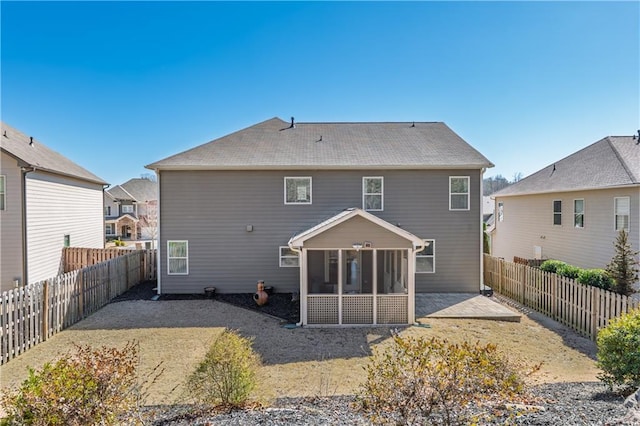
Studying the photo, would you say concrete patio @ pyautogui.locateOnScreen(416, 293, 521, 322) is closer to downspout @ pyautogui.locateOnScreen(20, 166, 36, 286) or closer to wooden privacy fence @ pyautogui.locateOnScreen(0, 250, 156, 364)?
wooden privacy fence @ pyautogui.locateOnScreen(0, 250, 156, 364)

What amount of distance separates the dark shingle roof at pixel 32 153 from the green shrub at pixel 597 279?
2034cm

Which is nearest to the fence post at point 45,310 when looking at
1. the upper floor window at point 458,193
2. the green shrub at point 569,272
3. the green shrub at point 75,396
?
the green shrub at point 75,396

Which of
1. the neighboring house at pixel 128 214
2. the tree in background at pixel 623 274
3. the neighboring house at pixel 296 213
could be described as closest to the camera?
the tree in background at pixel 623 274

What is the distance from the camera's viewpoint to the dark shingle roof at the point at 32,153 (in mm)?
12665

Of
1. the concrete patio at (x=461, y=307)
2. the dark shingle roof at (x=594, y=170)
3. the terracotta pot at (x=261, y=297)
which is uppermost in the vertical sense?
the dark shingle roof at (x=594, y=170)

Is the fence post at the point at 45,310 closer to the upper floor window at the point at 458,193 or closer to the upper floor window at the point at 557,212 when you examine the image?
the upper floor window at the point at 458,193

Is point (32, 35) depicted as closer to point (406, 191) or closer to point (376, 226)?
point (376, 226)

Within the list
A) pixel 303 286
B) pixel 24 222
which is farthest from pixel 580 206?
pixel 24 222

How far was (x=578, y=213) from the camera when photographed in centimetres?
1401

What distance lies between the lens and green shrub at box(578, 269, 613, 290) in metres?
9.31

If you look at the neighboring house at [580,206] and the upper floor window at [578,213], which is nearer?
the neighboring house at [580,206]

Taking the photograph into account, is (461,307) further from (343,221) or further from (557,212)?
(557,212)

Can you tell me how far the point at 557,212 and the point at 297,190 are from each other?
1287cm

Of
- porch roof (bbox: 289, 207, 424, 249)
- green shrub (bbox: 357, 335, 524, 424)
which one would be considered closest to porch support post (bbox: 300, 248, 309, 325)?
porch roof (bbox: 289, 207, 424, 249)
